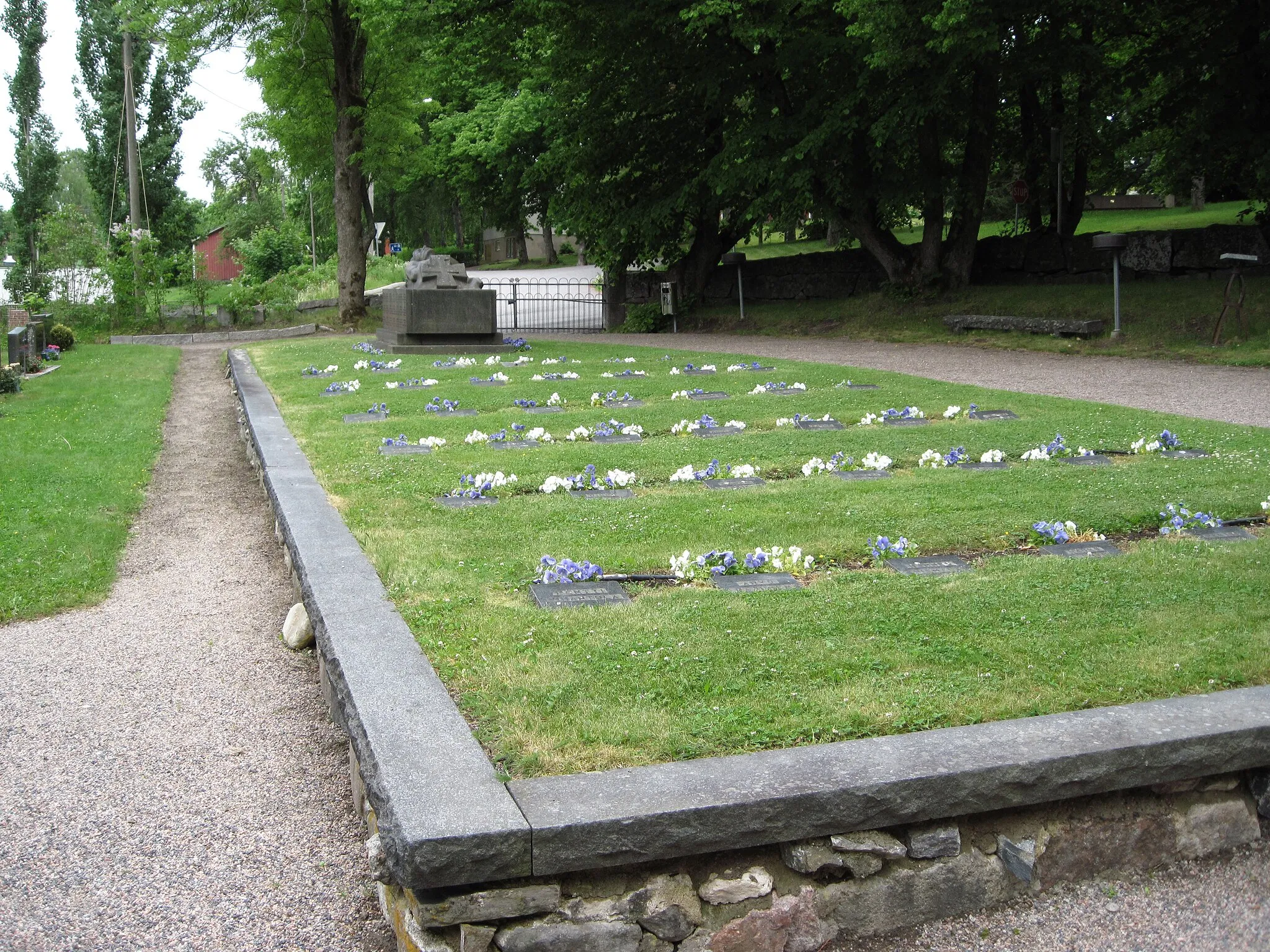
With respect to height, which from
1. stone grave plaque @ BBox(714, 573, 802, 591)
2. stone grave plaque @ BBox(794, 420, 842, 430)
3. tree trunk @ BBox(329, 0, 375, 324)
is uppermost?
tree trunk @ BBox(329, 0, 375, 324)

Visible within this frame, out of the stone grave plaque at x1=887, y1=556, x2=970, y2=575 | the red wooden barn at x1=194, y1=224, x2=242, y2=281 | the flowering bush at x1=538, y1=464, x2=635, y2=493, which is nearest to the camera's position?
the stone grave plaque at x1=887, y1=556, x2=970, y2=575

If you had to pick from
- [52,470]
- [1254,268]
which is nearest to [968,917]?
[52,470]

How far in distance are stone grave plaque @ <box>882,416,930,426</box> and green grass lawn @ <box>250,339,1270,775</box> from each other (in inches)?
31.3

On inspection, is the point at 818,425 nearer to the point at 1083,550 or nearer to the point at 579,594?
the point at 1083,550

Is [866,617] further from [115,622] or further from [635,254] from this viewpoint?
[635,254]

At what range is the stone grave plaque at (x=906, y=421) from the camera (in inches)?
403

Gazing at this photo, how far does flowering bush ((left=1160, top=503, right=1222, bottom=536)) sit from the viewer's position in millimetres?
6090

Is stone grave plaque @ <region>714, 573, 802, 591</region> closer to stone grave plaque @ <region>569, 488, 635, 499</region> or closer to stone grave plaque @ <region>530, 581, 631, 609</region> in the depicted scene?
stone grave plaque @ <region>530, 581, 631, 609</region>

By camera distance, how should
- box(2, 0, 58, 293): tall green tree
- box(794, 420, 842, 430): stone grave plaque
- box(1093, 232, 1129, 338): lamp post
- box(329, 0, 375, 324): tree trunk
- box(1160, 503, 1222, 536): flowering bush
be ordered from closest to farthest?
1. box(1160, 503, 1222, 536): flowering bush
2. box(794, 420, 842, 430): stone grave plaque
3. box(1093, 232, 1129, 338): lamp post
4. box(329, 0, 375, 324): tree trunk
5. box(2, 0, 58, 293): tall green tree

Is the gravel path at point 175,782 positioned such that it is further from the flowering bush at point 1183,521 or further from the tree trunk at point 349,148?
the tree trunk at point 349,148

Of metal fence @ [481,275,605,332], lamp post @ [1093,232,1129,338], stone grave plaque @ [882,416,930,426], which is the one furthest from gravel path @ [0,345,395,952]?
metal fence @ [481,275,605,332]

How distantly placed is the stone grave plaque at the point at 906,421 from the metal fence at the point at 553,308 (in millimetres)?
16631

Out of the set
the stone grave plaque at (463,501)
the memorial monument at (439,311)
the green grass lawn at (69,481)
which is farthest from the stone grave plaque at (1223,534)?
the memorial monument at (439,311)

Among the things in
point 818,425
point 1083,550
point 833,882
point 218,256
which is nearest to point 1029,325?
point 818,425
